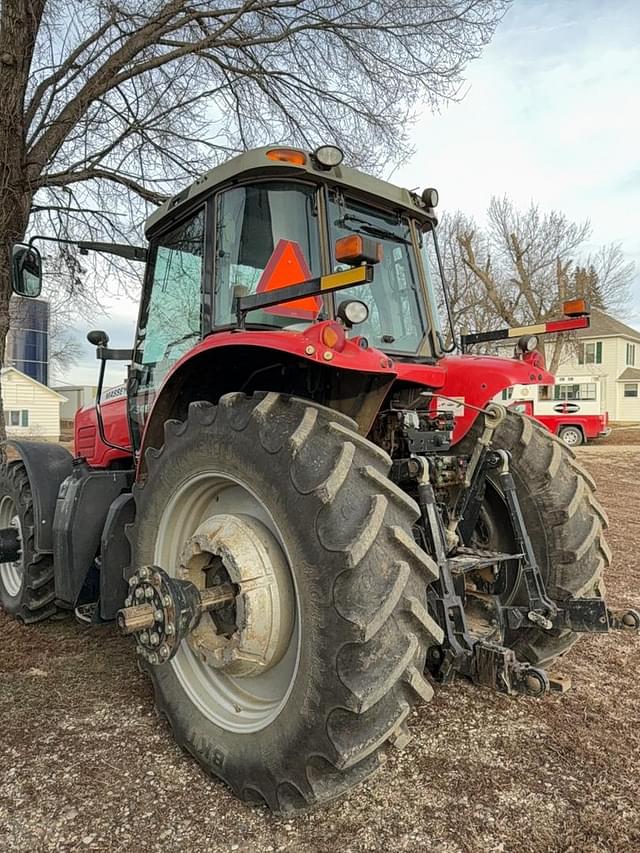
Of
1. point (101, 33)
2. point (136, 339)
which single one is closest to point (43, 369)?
point (101, 33)

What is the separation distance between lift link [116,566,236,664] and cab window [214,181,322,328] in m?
1.18

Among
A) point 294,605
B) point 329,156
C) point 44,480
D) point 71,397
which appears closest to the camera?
point 294,605

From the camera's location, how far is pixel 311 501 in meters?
2.15

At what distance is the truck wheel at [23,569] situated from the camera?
14.2 ft

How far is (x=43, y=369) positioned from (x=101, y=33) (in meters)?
40.9

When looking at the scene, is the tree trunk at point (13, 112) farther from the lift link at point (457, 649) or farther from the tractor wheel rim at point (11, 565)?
the lift link at point (457, 649)

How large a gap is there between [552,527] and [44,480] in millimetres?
3208

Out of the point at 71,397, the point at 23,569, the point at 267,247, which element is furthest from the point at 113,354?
the point at 71,397

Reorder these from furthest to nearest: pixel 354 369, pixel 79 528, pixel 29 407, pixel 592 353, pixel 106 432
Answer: pixel 592 353 < pixel 29 407 < pixel 106 432 < pixel 79 528 < pixel 354 369

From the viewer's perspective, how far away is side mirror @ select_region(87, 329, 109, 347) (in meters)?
4.34

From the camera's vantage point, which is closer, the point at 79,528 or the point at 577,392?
the point at 79,528

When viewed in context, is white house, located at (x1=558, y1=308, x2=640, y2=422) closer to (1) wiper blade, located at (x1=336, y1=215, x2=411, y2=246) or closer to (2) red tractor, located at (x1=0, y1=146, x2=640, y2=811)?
(1) wiper blade, located at (x1=336, y1=215, x2=411, y2=246)

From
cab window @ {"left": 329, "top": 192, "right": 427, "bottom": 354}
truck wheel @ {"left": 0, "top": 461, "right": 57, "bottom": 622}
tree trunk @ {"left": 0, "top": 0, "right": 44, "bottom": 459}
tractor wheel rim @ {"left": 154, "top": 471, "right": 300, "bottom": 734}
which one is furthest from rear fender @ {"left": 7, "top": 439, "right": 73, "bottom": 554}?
tree trunk @ {"left": 0, "top": 0, "right": 44, "bottom": 459}

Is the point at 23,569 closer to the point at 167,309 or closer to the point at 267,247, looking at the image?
the point at 167,309
